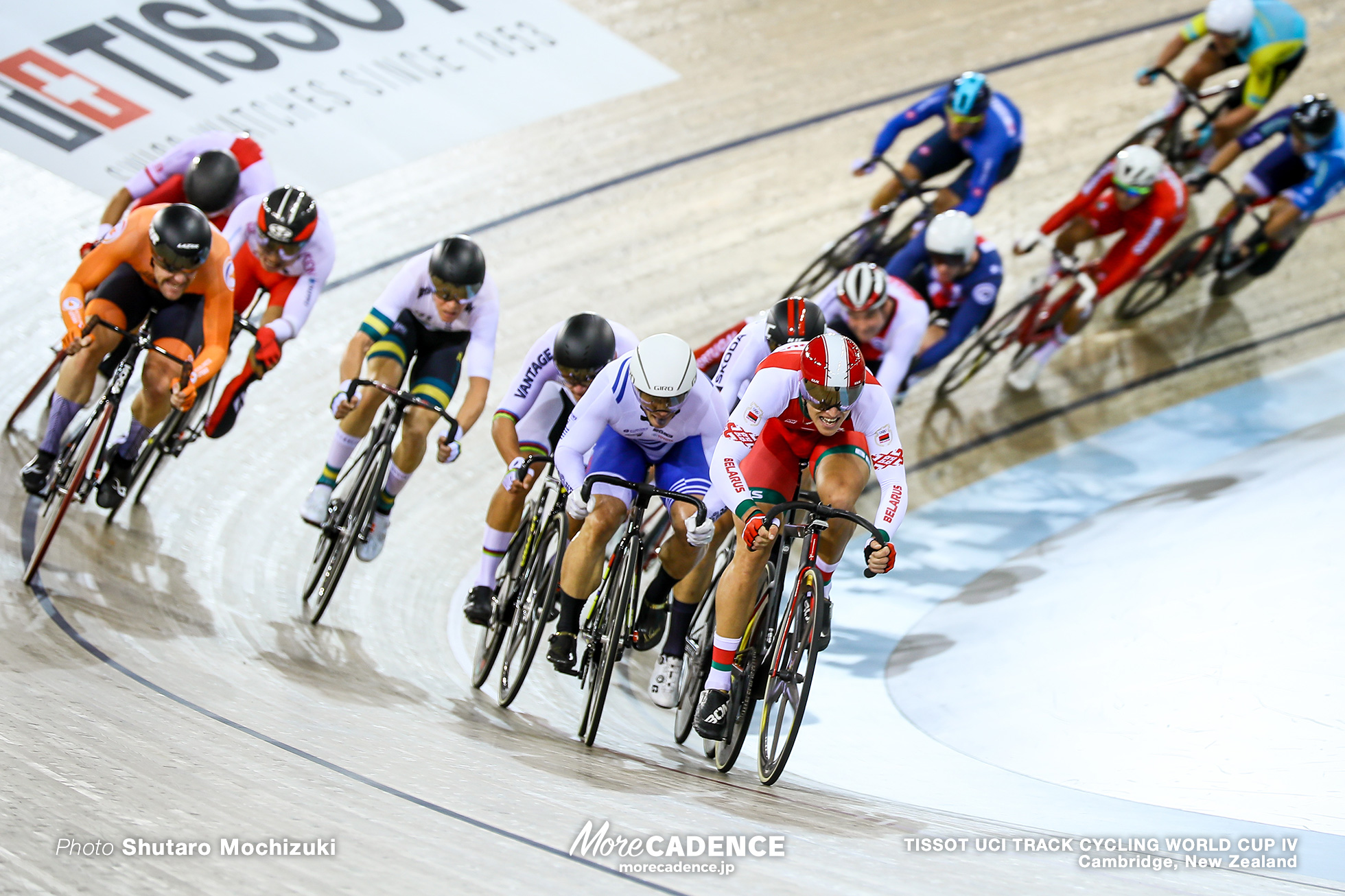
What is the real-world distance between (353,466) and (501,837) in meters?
2.22

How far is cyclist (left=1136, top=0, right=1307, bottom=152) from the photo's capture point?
7000 mm

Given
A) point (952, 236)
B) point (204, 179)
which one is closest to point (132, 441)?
point (204, 179)

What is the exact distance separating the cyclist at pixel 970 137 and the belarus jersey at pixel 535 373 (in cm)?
276

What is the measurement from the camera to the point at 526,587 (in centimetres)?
402

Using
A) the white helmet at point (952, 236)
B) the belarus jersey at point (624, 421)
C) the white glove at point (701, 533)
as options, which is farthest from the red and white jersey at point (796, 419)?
the white helmet at point (952, 236)

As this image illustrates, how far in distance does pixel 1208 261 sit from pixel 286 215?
5224 millimetres

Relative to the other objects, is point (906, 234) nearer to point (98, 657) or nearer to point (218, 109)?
point (218, 109)

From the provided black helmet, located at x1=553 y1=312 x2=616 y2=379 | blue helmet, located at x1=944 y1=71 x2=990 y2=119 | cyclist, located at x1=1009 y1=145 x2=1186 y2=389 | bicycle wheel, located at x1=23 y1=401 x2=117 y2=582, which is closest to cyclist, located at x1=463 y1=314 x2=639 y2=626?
black helmet, located at x1=553 y1=312 x2=616 y2=379

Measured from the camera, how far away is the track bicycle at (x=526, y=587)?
3852mm

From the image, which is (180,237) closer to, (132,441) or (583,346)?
(132,441)

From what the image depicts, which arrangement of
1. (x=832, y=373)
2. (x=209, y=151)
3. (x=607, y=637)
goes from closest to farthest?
1. (x=832, y=373)
2. (x=607, y=637)
3. (x=209, y=151)

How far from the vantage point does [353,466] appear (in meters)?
4.47

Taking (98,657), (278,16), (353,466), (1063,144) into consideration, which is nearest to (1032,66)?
(1063,144)

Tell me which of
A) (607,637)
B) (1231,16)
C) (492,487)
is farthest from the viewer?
(1231,16)
